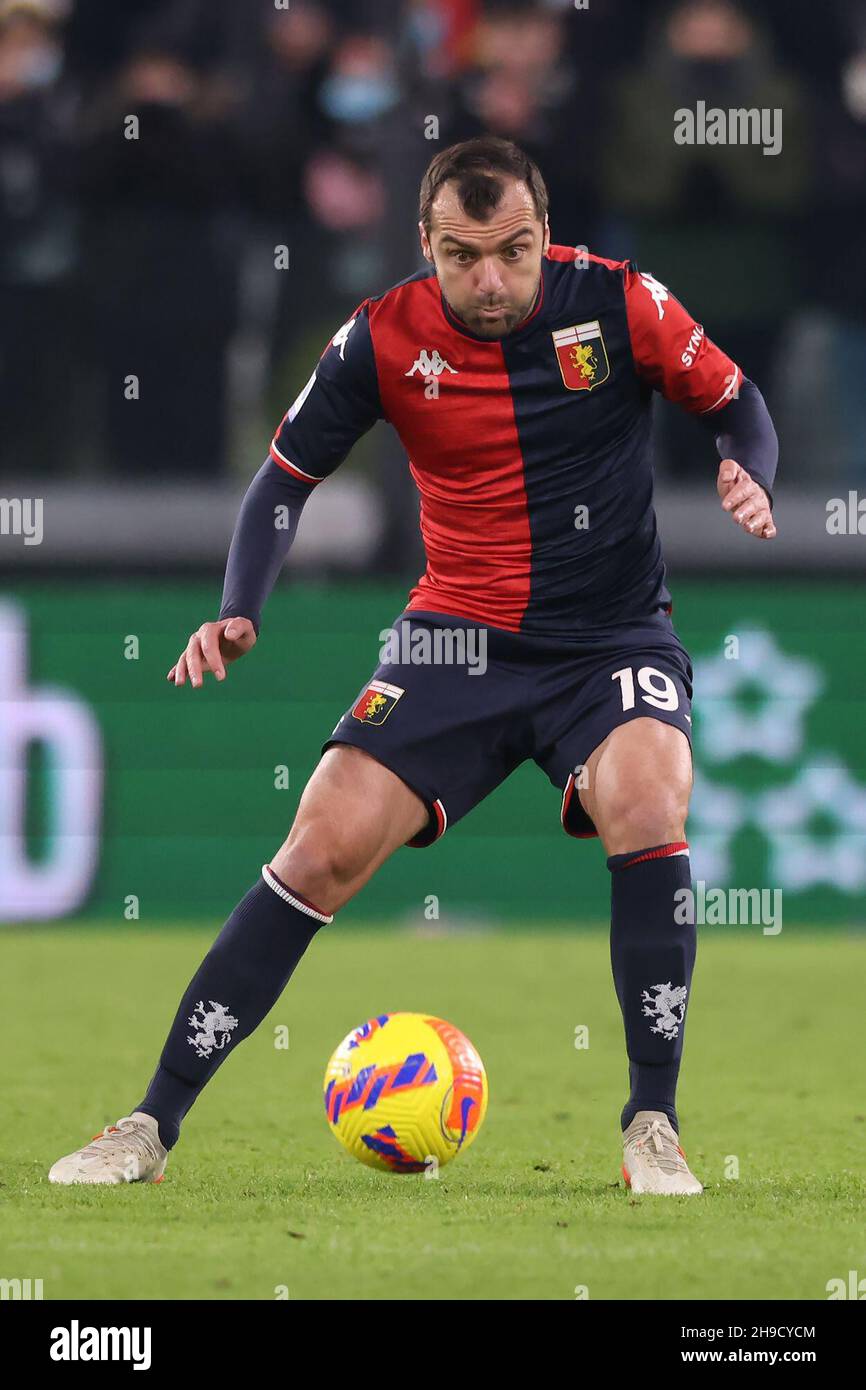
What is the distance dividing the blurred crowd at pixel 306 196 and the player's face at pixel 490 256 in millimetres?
7001

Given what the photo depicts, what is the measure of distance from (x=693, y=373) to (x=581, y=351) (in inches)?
9.0

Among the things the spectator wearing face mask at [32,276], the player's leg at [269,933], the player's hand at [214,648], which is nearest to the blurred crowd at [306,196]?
the spectator wearing face mask at [32,276]

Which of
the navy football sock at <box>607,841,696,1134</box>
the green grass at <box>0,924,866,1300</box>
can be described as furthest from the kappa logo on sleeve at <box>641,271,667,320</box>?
the green grass at <box>0,924,866,1300</box>

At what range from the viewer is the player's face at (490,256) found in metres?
4.43

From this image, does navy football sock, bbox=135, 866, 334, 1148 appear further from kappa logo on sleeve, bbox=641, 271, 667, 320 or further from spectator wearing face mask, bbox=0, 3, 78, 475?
spectator wearing face mask, bbox=0, 3, 78, 475

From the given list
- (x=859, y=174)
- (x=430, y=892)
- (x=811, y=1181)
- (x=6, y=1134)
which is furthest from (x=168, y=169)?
(x=811, y=1181)

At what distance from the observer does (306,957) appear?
28.9 ft

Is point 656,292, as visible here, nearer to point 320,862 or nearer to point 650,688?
point 650,688

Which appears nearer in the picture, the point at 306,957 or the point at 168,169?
the point at 306,957

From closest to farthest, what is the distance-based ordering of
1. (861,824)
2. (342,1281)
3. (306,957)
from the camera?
(342,1281), (306,957), (861,824)

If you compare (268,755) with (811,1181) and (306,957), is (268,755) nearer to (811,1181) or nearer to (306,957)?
(306,957)

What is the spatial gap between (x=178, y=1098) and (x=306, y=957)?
14.0 ft
